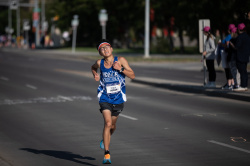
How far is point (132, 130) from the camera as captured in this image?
1177 centimetres

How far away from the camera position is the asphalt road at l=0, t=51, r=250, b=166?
889cm

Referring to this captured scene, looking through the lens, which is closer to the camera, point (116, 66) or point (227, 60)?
point (116, 66)

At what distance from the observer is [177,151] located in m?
9.36

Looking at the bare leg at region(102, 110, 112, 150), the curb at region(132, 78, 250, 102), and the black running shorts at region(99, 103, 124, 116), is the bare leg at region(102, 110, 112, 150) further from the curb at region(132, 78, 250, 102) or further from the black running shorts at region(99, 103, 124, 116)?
the curb at region(132, 78, 250, 102)

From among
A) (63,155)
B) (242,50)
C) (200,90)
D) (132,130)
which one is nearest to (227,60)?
(242,50)

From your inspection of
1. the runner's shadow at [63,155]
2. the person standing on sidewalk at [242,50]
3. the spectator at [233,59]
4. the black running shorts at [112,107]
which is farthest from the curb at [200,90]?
the black running shorts at [112,107]

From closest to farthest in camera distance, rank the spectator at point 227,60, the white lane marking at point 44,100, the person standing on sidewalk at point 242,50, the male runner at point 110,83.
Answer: the male runner at point 110,83 → the white lane marking at point 44,100 → the person standing on sidewalk at point 242,50 → the spectator at point 227,60

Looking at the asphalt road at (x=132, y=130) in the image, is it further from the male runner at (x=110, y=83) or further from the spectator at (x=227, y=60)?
the spectator at (x=227, y=60)

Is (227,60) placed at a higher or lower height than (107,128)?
higher

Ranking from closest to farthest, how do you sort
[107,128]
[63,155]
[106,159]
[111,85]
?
[106,159] → [107,128] → [111,85] → [63,155]

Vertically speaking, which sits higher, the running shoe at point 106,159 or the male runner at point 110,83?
the male runner at point 110,83

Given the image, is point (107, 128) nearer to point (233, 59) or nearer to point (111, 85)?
point (111, 85)

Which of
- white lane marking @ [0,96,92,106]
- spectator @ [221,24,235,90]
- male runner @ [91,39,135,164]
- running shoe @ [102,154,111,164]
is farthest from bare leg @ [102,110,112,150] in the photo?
spectator @ [221,24,235,90]

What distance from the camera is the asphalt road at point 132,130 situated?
889 centimetres
